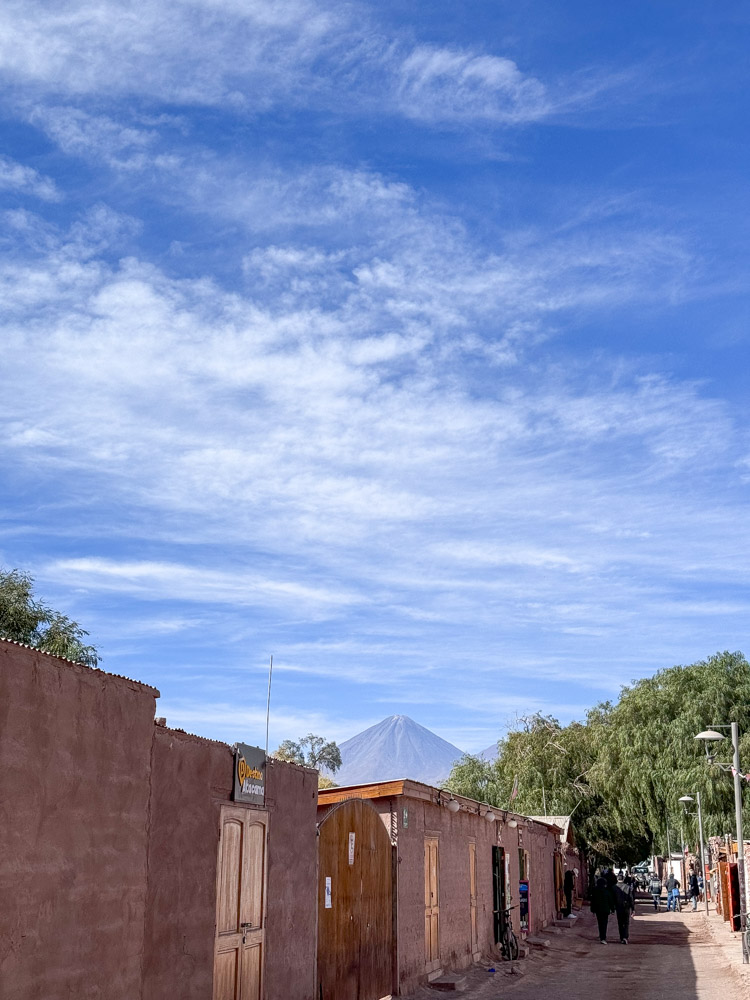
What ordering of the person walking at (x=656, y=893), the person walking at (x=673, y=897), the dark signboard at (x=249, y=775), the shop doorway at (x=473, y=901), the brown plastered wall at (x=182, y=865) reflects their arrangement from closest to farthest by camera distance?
1. the brown plastered wall at (x=182, y=865)
2. the dark signboard at (x=249, y=775)
3. the shop doorway at (x=473, y=901)
4. the person walking at (x=673, y=897)
5. the person walking at (x=656, y=893)

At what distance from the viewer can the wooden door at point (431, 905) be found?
55.9ft

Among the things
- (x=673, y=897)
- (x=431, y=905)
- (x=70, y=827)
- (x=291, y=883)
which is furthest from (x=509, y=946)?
(x=673, y=897)

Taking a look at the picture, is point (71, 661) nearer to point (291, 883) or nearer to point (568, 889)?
point (291, 883)

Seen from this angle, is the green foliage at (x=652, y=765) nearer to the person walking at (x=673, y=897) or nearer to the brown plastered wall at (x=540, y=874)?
the person walking at (x=673, y=897)

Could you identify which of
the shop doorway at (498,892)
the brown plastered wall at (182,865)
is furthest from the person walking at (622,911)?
the brown plastered wall at (182,865)

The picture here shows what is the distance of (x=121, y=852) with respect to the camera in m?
7.48

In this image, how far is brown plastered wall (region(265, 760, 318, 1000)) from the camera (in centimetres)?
1091

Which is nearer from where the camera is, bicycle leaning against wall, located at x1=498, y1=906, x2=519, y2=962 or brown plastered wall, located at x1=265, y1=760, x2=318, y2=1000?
brown plastered wall, located at x1=265, y1=760, x2=318, y2=1000

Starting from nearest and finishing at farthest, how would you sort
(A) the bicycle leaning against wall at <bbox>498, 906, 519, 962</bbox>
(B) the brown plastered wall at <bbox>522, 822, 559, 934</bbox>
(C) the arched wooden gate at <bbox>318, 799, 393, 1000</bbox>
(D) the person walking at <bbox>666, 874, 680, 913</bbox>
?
(C) the arched wooden gate at <bbox>318, 799, 393, 1000</bbox> < (A) the bicycle leaning against wall at <bbox>498, 906, 519, 962</bbox> < (B) the brown plastered wall at <bbox>522, 822, 559, 934</bbox> < (D) the person walking at <bbox>666, 874, 680, 913</bbox>

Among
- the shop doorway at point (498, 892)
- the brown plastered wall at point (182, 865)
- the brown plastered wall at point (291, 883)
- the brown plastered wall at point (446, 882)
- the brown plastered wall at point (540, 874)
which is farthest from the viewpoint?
the brown plastered wall at point (540, 874)

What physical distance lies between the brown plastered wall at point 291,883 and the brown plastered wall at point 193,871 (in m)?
0.01

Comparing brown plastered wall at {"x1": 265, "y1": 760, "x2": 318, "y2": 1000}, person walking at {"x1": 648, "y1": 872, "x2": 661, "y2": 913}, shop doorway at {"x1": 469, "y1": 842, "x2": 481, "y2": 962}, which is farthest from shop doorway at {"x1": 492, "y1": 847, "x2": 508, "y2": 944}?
person walking at {"x1": 648, "y1": 872, "x2": 661, "y2": 913}

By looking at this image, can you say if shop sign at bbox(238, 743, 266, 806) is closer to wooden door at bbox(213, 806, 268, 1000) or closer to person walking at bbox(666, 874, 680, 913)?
wooden door at bbox(213, 806, 268, 1000)

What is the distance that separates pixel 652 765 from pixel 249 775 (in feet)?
117
